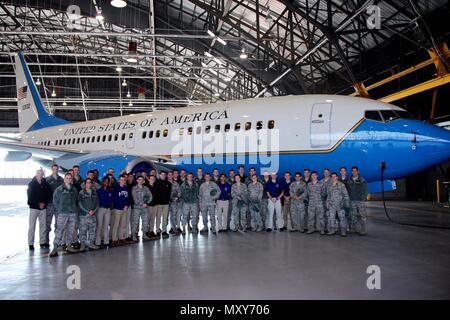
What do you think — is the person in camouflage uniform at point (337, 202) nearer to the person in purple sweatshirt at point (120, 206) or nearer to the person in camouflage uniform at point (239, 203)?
the person in camouflage uniform at point (239, 203)

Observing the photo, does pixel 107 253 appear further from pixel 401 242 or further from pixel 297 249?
pixel 401 242

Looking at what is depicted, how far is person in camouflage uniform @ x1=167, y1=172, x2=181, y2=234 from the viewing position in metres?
8.99

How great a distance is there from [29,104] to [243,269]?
1837cm

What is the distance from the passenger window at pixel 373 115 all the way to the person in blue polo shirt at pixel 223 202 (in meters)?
3.77

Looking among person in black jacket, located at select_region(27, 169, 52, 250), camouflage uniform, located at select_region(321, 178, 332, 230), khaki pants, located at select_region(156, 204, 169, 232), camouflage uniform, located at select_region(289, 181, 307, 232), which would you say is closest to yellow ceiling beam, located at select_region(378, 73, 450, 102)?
camouflage uniform, located at select_region(321, 178, 332, 230)

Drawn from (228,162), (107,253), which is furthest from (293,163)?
(107,253)

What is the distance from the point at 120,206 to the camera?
7.52 metres

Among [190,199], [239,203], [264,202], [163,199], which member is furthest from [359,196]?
[163,199]

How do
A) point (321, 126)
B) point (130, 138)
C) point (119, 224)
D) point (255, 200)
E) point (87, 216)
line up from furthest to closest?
point (130, 138) → point (321, 126) → point (255, 200) → point (119, 224) → point (87, 216)

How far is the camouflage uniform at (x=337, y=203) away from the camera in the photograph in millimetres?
8195

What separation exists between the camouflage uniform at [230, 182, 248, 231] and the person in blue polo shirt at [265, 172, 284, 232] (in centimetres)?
58

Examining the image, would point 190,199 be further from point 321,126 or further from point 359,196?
point 359,196

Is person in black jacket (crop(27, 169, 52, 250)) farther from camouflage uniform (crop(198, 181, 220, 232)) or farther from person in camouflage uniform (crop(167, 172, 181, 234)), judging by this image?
camouflage uniform (crop(198, 181, 220, 232))

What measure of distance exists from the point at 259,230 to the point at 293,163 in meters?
1.91
